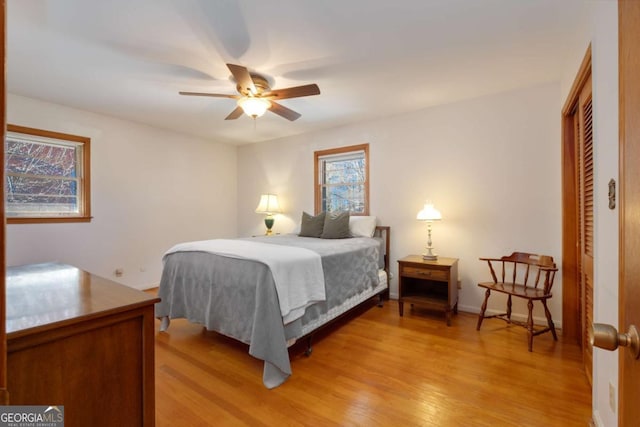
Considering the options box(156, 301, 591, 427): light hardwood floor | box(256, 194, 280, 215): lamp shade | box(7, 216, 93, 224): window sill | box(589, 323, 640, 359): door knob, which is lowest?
box(156, 301, 591, 427): light hardwood floor

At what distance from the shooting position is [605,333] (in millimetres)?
573

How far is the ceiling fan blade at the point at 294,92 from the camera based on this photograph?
2312 mm

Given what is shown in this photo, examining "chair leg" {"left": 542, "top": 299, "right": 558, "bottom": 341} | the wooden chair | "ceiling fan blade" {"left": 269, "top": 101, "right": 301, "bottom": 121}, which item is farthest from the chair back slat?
"ceiling fan blade" {"left": 269, "top": 101, "right": 301, "bottom": 121}

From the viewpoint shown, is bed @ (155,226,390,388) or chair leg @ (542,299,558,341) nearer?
bed @ (155,226,390,388)

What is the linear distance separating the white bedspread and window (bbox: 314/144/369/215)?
6.06ft

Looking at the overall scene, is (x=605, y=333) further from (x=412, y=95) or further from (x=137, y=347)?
(x=412, y=95)

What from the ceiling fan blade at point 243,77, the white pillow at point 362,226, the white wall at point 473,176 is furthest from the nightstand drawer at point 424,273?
the ceiling fan blade at point 243,77

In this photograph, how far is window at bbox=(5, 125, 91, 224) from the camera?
3.12 metres

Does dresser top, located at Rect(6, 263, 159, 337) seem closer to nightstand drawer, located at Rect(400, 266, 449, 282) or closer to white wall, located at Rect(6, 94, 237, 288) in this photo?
white wall, located at Rect(6, 94, 237, 288)

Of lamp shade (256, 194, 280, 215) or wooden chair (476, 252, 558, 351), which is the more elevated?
lamp shade (256, 194, 280, 215)

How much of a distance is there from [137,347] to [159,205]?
12.3 ft

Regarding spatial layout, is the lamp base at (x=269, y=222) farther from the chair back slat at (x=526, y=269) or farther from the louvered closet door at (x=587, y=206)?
the louvered closet door at (x=587, y=206)

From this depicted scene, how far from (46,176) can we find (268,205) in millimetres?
2723

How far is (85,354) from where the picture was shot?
94 centimetres
